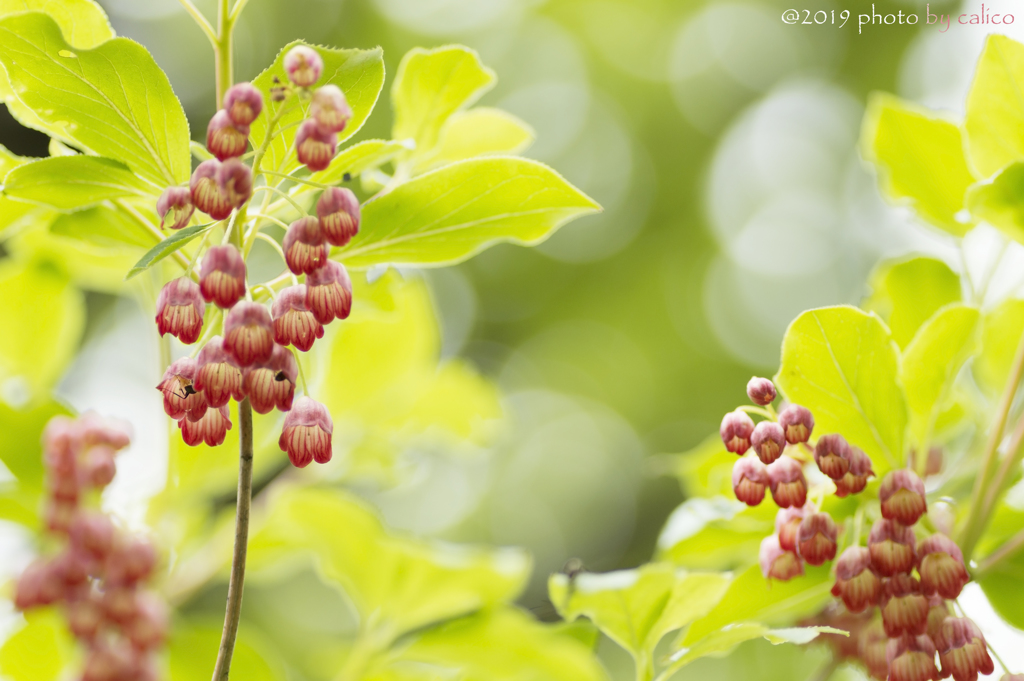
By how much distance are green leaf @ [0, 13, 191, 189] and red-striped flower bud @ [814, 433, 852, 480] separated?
24.9 inches

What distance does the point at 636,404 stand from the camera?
663 cm

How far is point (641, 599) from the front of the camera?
2.77ft

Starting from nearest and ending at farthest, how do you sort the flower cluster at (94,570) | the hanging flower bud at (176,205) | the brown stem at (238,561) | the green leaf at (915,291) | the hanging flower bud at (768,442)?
1. the brown stem at (238,561)
2. the hanging flower bud at (176,205)
3. the hanging flower bud at (768,442)
4. the flower cluster at (94,570)
5. the green leaf at (915,291)

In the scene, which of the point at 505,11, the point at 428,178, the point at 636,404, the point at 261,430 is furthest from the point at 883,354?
the point at 505,11

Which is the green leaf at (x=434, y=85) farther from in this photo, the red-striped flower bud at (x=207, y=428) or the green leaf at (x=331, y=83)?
the red-striped flower bud at (x=207, y=428)

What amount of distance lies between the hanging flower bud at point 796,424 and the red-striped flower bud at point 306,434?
1.37 ft

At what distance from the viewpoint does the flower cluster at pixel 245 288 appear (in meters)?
0.54

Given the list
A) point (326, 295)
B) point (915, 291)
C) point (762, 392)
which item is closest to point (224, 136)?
point (326, 295)

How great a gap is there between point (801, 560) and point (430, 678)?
52cm

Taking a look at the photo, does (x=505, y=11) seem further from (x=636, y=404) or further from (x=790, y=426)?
(x=790, y=426)

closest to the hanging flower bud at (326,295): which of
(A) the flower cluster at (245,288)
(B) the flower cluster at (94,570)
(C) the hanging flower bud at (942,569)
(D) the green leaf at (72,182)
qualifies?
(A) the flower cluster at (245,288)

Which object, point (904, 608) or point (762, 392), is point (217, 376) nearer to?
point (762, 392)

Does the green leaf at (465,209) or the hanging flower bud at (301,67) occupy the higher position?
the hanging flower bud at (301,67)

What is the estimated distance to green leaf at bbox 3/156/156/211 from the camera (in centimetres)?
67
